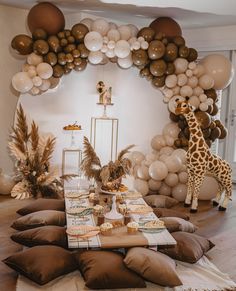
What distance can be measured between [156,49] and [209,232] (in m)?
2.27

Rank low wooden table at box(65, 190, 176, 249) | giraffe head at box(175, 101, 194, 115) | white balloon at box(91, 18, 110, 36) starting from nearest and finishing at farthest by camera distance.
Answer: low wooden table at box(65, 190, 176, 249) → giraffe head at box(175, 101, 194, 115) → white balloon at box(91, 18, 110, 36)

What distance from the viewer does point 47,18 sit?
457 centimetres

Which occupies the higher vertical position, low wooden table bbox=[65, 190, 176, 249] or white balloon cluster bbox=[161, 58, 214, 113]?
white balloon cluster bbox=[161, 58, 214, 113]

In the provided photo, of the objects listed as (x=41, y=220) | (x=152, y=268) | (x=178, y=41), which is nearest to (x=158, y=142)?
(x=178, y=41)

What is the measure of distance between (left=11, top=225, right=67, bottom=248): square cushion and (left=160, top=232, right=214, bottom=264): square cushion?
0.80 m

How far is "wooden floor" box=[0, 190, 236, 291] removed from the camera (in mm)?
2989

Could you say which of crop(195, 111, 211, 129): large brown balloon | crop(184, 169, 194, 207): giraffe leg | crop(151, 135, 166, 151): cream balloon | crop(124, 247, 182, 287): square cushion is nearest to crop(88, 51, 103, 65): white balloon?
crop(151, 135, 166, 151): cream balloon

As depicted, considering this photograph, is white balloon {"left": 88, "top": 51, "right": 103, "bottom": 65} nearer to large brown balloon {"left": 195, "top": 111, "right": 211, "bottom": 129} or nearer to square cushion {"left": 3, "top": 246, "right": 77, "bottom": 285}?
large brown balloon {"left": 195, "top": 111, "right": 211, "bottom": 129}

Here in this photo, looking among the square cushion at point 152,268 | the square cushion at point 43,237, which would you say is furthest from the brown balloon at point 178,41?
the square cushion at point 152,268

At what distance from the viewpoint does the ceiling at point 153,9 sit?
181 inches

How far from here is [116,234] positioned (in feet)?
9.71

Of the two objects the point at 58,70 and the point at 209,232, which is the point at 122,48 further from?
the point at 209,232

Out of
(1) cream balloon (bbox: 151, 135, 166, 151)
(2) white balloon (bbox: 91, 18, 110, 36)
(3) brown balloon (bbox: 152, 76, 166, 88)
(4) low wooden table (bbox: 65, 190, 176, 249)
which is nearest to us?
(4) low wooden table (bbox: 65, 190, 176, 249)

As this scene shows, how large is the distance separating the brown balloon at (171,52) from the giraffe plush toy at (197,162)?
719 millimetres
